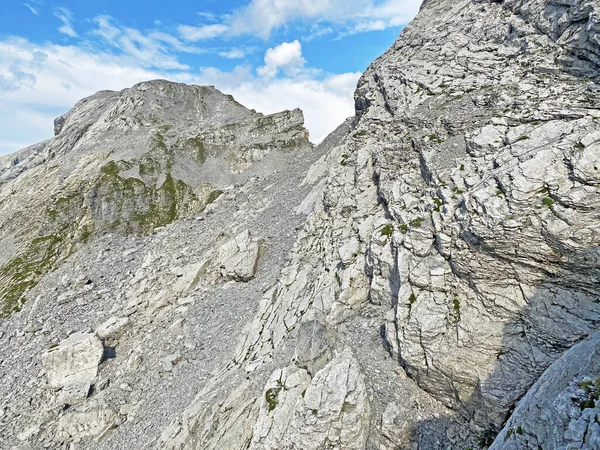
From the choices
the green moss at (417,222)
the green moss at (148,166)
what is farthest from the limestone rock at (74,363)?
the green moss at (148,166)

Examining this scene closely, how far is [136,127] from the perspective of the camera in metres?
74.1

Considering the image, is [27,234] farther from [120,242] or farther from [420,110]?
[420,110]

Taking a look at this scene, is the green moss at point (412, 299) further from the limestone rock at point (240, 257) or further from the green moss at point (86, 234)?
the green moss at point (86, 234)

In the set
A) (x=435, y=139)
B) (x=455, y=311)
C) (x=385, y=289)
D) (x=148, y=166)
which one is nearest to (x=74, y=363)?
(x=385, y=289)

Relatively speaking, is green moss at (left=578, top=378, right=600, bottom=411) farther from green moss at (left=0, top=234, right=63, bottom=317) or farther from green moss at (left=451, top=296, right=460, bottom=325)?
green moss at (left=0, top=234, right=63, bottom=317)

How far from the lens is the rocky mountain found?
14.8 metres

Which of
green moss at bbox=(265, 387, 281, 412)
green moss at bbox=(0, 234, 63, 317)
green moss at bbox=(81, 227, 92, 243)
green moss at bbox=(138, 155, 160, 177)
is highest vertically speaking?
green moss at bbox=(138, 155, 160, 177)

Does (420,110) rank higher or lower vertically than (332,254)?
higher

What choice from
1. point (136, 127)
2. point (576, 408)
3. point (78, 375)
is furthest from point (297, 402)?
point (136, 127)

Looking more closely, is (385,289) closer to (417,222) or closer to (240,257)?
(417,222)

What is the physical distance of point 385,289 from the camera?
65.8 feet

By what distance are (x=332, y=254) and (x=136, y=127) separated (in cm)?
6751

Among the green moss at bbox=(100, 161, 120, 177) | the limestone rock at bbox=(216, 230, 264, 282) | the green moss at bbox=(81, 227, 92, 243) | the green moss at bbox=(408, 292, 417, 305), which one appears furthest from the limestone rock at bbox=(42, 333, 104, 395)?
the green moss at bbox=(100, 161, 120, 177)

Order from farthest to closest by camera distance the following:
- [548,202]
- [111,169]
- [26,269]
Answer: [111,169], [26,269], [548,202]
